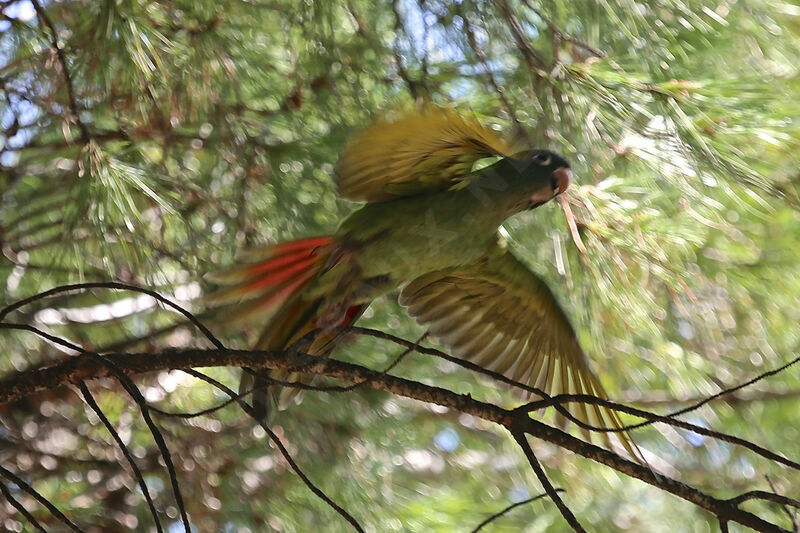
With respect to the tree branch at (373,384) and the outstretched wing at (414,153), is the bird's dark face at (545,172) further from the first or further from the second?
the tree branch at (373,384)

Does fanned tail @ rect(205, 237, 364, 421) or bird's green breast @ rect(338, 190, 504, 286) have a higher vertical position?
fanned tail @ rect(205, 237, 364, 421)

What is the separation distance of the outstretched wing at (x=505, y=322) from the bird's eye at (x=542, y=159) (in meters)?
0.30

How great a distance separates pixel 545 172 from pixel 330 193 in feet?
1.73

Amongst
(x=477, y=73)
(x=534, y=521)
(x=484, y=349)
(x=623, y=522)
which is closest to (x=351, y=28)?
(x=477, y=73)

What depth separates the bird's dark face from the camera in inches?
53.5

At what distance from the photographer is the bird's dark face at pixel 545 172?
53.5 inches

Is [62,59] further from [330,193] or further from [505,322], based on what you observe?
[505,322]

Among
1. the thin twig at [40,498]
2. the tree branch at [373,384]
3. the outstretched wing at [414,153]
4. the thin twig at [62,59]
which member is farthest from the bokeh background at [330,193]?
the thin twig at [40,498]

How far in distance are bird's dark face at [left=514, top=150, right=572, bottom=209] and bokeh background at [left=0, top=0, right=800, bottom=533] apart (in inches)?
2.0

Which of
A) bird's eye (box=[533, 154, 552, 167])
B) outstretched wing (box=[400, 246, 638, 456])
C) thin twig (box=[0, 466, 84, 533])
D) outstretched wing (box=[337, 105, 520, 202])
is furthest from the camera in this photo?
outstretched wing (box=[400, 246, 638, 456])

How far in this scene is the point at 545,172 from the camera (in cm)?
138

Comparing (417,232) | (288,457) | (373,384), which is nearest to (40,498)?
(288,457)

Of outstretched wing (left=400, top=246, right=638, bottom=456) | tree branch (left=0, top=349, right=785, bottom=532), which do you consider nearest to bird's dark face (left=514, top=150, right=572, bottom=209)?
outstretched wing (left=400, top=246, right=638, bottom=456)

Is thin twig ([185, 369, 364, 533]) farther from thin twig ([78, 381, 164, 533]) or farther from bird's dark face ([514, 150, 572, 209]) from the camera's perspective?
bird's dark face ([514, 150, 572, 209])
